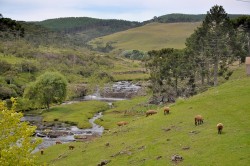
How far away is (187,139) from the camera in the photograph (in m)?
35.2

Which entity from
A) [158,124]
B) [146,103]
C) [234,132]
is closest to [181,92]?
[146,103]

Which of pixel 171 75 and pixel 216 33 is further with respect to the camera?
pixel 171 75

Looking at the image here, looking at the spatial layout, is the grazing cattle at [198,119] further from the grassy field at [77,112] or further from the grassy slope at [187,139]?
the grassy field at [77,112]

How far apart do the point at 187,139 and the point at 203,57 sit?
64998mm

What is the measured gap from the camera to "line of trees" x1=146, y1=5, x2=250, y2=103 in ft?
282

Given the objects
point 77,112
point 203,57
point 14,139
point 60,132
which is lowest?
point 77,112

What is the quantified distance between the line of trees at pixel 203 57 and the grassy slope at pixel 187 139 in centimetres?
3178

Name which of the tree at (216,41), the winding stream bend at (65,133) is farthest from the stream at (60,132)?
the tree at (216,41)

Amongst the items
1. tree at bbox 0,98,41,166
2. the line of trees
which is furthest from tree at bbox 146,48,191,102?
tree at bbox 0,98,41,166

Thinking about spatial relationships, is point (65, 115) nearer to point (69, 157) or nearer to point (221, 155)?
point (69, 157)

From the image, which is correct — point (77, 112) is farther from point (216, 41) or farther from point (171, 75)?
point (216, 41)

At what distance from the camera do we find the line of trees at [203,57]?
282 feet

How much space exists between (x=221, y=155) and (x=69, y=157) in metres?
23.0

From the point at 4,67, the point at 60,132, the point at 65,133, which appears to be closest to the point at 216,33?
the point at 65,133
